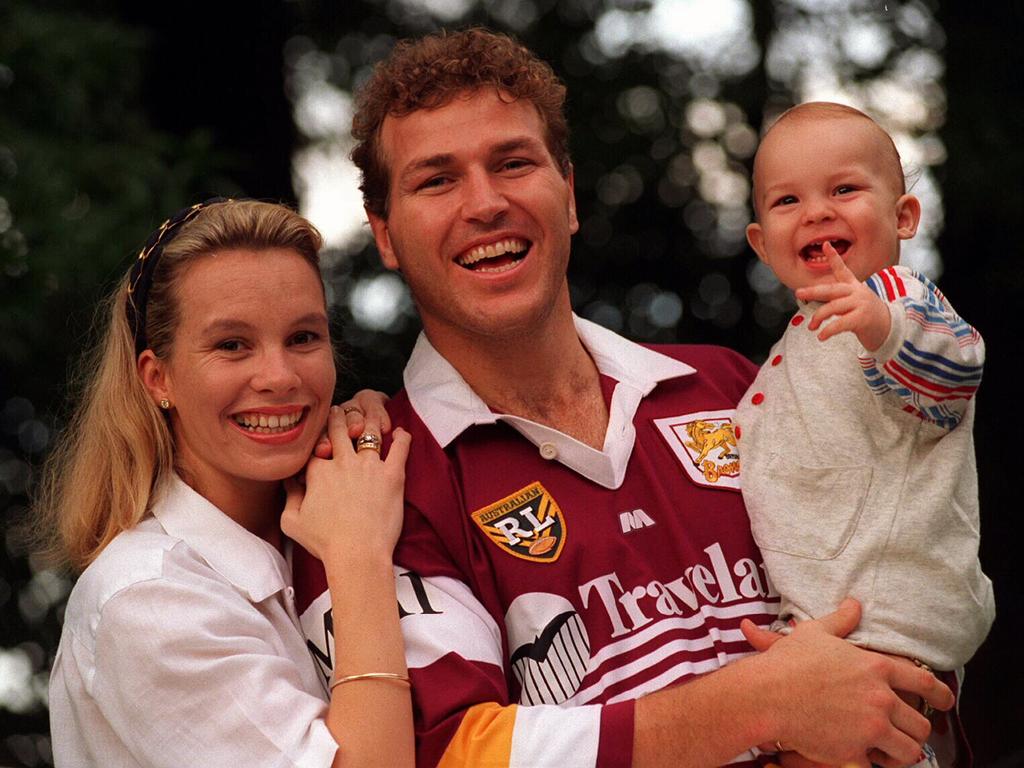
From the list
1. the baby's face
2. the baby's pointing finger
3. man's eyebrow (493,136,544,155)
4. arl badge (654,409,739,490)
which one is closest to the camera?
the baby's pointing finger

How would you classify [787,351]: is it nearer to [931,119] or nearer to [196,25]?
[931,119]

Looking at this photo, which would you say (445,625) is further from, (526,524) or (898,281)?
(898,281)

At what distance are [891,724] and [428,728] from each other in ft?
2.73

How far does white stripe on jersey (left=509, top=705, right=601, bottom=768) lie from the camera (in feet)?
8.05

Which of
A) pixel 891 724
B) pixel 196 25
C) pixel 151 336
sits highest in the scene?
pixel 196 25

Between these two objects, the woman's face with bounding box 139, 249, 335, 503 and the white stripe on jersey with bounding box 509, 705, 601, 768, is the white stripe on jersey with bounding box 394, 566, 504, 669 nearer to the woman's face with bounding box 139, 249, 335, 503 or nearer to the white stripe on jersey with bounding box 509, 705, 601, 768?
the white stripe on jersey with bounding box 509, 705, 601, 768

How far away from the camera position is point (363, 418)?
294cm

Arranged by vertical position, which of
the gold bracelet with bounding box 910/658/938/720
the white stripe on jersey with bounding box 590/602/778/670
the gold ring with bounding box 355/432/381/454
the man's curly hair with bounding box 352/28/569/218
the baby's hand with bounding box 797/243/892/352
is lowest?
the gold bracelet with bounding box 910/658/938/720

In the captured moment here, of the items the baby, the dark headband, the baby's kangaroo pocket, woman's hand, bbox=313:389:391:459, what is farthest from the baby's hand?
the dark headband

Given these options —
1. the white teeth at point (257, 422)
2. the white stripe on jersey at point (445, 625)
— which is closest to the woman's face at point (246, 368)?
the white teeth at point (257, 422)

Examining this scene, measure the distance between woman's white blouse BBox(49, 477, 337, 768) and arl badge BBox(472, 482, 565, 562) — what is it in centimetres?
46

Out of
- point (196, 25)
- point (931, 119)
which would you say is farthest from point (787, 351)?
point (196, 25)

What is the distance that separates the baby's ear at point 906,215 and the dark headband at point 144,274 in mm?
1449

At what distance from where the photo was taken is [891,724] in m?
2.48
